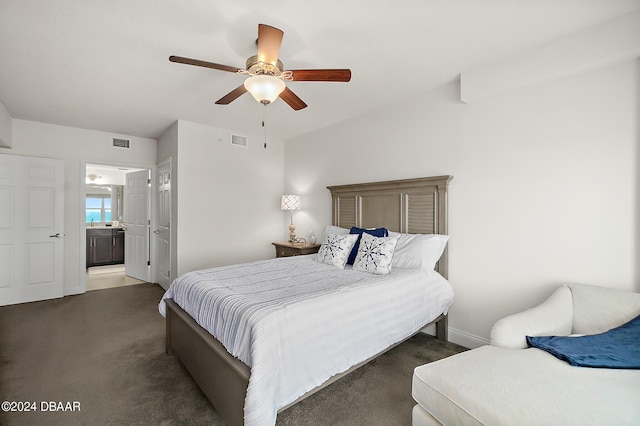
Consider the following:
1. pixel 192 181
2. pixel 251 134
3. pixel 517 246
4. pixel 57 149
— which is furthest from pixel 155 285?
pixel 517 246

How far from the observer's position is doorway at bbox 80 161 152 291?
5.52 m

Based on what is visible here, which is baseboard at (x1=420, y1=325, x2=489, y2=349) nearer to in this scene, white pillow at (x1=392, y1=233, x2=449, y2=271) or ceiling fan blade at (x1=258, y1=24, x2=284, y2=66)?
white pillow at (x1=392, y1=233, x2=449, y2=271)

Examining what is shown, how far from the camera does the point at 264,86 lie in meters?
2.10

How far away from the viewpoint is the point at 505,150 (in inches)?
102

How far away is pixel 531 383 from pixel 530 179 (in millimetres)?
1736

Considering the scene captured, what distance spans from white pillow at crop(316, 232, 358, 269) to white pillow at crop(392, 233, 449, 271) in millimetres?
482

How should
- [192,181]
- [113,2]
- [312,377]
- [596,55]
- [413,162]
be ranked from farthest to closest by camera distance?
[192,181]
[413,162]
[596,55]
[113,2]
[312,377]

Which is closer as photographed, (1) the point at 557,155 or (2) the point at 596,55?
(2) the point at 596,55

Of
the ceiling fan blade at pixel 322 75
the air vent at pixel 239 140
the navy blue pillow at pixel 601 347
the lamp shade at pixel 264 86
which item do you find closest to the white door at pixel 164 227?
the air vent at pixel 239 140

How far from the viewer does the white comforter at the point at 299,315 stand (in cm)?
154

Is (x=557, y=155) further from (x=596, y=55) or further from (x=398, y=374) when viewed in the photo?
(x=398, y=374)

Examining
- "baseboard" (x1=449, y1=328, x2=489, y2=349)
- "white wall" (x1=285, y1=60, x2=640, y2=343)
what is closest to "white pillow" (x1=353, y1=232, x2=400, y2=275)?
"white wall" (x1=285, y1=60, x2=640, y2=343)

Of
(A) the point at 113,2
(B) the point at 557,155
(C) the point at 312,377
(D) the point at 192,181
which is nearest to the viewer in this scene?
(C) the point at 312,377

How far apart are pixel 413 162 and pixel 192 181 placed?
10.2ft
